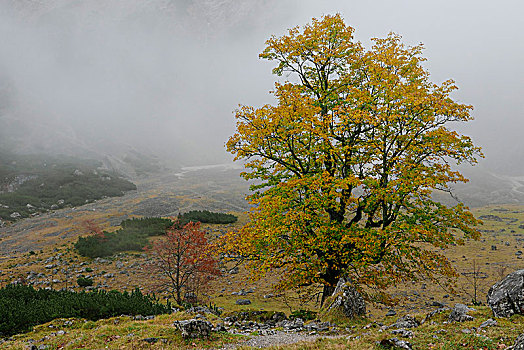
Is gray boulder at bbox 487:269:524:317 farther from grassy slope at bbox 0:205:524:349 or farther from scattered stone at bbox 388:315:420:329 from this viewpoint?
scattered stone at bbox 388:315:420:329

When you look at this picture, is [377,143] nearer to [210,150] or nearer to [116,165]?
[116,165]

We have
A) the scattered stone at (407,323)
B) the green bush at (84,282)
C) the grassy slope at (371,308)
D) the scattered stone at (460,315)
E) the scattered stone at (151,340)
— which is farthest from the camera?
the green bush at (84,282)

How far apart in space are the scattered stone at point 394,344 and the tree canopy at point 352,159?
166 inches

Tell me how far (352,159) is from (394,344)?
26.0ft

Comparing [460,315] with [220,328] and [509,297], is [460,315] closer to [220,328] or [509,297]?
[509,297]

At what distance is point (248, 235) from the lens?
13.9m

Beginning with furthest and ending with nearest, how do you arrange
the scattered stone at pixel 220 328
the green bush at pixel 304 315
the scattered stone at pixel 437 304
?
the scattered stone at pixel 437 304 < the green bush at pixel 304 315 < the scattered stone at pixel 220 328

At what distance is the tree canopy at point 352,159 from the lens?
1217cm

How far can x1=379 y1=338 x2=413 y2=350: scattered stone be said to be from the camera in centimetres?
756

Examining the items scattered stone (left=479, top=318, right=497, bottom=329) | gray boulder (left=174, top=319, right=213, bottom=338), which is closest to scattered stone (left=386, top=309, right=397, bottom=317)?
scattered stone (left=479, top=318, right=497, bottom=329)

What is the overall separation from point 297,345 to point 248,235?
5.88 metres

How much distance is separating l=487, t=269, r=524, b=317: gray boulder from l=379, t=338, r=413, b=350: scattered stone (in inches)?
152

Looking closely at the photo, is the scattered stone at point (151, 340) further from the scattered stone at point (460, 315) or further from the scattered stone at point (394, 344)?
the scattered stone at point (460, 315)

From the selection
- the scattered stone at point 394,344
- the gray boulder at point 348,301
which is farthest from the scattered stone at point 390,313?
the scattered stone at point 394,344
